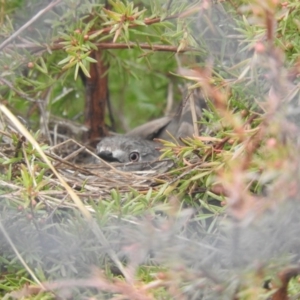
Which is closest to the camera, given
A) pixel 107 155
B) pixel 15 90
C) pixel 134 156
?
pixel 15 90

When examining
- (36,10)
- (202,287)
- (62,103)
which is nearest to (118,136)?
(62,103)

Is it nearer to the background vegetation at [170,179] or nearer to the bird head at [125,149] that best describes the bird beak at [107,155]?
the bird head at [125,149]

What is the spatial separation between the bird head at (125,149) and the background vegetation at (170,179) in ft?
0.77

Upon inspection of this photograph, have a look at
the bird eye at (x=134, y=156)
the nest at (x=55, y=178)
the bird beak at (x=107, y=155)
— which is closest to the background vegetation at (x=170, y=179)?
the nest at (x=55, y=178)

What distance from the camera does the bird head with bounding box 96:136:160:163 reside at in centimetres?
452

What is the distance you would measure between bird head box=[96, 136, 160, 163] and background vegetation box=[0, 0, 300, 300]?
233 mm

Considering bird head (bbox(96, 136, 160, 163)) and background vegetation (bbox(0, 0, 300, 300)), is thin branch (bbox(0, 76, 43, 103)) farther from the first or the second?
bird head (bbox(96, 136, 160, 163))

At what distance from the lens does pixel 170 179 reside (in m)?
3.39

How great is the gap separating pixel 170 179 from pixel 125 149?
1.25m

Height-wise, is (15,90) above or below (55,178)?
above

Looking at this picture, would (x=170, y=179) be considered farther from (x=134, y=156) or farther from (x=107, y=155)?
(x=134, y=156)

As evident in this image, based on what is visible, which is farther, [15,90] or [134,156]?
[134,156]

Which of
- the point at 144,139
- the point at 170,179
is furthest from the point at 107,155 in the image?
the point at 170,179

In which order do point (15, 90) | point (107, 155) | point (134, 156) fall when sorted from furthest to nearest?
1. point (134, 156)
2. point (107, 155)
3. point (15, 90)
